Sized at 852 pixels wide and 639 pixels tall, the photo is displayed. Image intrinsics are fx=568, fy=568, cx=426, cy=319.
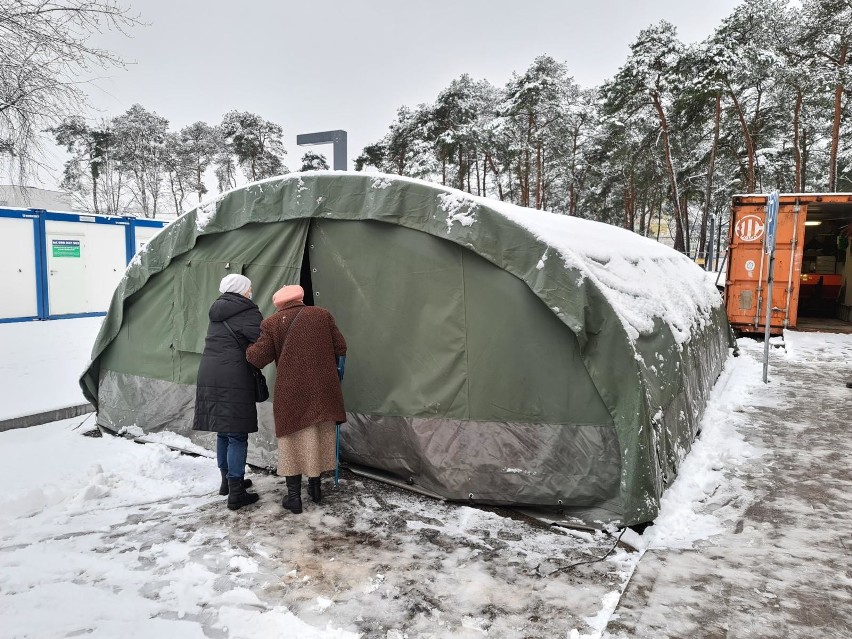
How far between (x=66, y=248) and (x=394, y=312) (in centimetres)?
1222

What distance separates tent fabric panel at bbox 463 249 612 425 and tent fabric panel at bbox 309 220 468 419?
117 mm

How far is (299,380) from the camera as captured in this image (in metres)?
3.93

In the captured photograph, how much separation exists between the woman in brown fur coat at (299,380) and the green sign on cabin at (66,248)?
11.8m

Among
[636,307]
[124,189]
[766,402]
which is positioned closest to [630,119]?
[766,402]

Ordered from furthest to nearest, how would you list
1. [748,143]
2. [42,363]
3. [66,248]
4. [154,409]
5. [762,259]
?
[748,143]
[66,248]
[762,259]
[42,363]
[154,409]

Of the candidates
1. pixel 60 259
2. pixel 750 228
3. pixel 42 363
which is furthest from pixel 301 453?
pixel 60 259

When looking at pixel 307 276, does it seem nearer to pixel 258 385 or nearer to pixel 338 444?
pixel 258 385

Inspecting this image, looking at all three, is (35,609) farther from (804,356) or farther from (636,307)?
(804,356)

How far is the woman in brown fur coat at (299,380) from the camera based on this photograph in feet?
12.9

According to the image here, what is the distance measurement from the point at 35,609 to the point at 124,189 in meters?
49.8

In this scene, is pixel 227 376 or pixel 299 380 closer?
pixel 299 380

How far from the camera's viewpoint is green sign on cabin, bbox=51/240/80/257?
13.1 metres

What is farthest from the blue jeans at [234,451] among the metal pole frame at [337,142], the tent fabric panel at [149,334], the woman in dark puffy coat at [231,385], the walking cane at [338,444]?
the metal pole frame at [337,142]

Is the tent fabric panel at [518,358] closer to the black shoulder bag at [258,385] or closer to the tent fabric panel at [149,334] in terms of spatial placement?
the black shoulder bag at [258,385]
